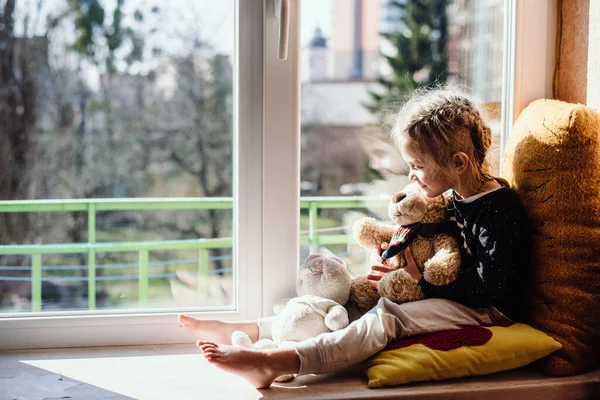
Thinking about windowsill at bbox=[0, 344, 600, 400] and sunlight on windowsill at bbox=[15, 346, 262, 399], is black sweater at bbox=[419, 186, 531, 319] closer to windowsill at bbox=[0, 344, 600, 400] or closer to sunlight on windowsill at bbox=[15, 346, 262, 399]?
windowsill at bbox=[0, 344, 600, 400]

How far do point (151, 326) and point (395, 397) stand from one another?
2.08 ft

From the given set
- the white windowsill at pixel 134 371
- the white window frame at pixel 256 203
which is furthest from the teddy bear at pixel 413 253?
the white windowsill at pixel 134 371

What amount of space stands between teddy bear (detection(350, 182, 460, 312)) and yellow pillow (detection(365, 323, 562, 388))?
12cm

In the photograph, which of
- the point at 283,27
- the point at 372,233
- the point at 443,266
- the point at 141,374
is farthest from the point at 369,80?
the point at 141,374

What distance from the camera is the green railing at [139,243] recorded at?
147 cm

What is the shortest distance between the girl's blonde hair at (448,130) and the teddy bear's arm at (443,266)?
0.55ft

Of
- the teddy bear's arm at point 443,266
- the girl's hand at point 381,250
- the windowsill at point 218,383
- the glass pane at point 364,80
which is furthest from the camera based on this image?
the glass pane at point 364,80

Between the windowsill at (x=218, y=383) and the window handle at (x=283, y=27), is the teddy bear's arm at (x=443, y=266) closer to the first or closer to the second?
the windowsill at (x=218, y=383)

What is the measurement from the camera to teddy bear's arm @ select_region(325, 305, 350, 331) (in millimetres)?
1255

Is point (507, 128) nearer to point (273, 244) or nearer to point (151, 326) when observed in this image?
point (273, 244)

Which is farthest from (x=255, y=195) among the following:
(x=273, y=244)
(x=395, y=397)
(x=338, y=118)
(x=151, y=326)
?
(x=395, y=397)

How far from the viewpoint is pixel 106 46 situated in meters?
1.44

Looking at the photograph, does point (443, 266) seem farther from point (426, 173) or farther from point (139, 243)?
point (139, 243)

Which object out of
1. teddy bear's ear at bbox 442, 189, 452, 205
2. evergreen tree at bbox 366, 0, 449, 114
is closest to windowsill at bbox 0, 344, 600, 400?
teddy bear's ear at bbox 442, 189, 452, 205
